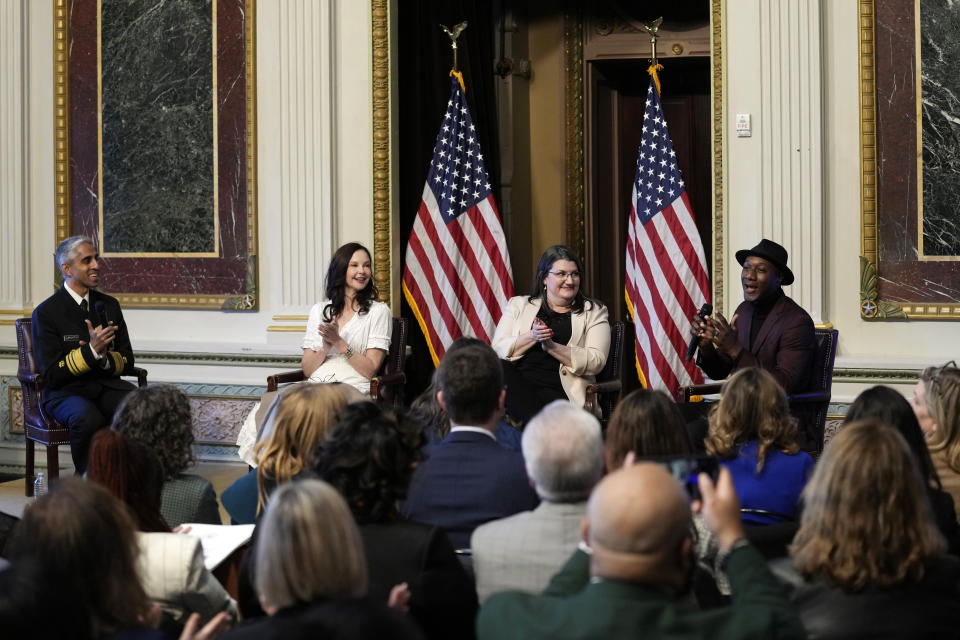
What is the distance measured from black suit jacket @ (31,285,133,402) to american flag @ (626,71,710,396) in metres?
2.61

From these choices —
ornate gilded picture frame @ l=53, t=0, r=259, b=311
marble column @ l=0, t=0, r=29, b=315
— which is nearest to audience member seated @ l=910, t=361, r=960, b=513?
ornate gilded picture frame @ l=53, t=0, r=259, b=311

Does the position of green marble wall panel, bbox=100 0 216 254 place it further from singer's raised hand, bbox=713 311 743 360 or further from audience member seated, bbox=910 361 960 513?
audience member seated, bbox=910 361 960 513

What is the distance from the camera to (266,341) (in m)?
6.98

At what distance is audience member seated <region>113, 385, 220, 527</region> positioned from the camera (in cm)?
337

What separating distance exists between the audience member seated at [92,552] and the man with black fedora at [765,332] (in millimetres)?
3387

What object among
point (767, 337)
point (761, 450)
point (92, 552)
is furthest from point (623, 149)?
point (92, 552)

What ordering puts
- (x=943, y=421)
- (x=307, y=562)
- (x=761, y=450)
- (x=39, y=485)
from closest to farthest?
(x=307, y=562) < (x=761, y=450) < (x=943, y=421) < (x=39, y=485)

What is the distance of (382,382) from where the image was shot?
5.73 meters

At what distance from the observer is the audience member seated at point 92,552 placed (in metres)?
2.06

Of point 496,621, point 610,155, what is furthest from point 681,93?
point 496,621

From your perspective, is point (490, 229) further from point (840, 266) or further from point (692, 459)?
point (692, 459)

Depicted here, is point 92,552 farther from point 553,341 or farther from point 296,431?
point 553,341

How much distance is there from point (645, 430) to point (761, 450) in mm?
437

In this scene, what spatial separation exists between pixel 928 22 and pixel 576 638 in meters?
4.92
